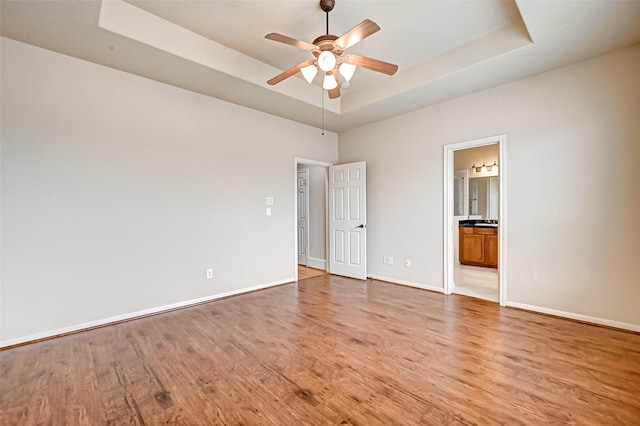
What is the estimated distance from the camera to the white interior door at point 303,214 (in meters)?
6.30

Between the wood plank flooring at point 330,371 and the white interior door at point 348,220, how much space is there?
1794mm

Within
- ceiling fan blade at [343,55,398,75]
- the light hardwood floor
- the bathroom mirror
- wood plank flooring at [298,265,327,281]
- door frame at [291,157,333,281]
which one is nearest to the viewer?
ceiling fan blade at [343,55,398,75]

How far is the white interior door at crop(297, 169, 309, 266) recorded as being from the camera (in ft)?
20.7

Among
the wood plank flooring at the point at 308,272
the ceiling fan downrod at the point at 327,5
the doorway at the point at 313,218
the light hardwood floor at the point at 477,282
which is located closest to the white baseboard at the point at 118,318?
the wood plank flooring at the point at 308,272

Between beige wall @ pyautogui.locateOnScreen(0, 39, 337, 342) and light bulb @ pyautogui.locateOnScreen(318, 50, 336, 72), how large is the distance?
209cm

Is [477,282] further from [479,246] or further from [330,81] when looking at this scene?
[330,81]

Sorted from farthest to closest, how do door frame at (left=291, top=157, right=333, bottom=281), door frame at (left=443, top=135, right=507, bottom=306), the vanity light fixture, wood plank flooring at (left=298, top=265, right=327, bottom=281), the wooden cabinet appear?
the vanity light fixture → the wooden cabinet → wood plank flooring at (left=298, top=265, right=327, bottom=281) → door frame at (left=291, top=157, right=333, bottom=281) → door frame at (left=443, top=135, right=507, bottom=306)

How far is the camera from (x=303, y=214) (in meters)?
6.43

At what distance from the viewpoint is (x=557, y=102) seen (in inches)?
127

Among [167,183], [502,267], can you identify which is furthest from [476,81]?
[167,183]

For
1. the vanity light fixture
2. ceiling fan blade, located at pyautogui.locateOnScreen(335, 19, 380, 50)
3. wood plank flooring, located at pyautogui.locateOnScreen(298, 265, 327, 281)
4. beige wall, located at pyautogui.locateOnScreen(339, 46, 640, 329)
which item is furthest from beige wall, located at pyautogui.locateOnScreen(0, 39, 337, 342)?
the vanity light fixture

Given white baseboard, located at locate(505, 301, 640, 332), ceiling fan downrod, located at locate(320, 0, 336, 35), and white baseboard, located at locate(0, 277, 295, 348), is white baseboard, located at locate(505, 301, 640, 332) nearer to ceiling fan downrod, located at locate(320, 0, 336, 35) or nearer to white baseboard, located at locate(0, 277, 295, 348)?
white baseboard, located at locate(0, 277, 295, 348)

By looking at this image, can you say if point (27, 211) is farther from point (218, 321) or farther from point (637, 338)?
point (637, 338)

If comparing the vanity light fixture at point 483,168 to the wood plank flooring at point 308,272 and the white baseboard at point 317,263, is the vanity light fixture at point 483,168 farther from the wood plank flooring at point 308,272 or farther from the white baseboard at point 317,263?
the wood plank flooring at point 308,272
